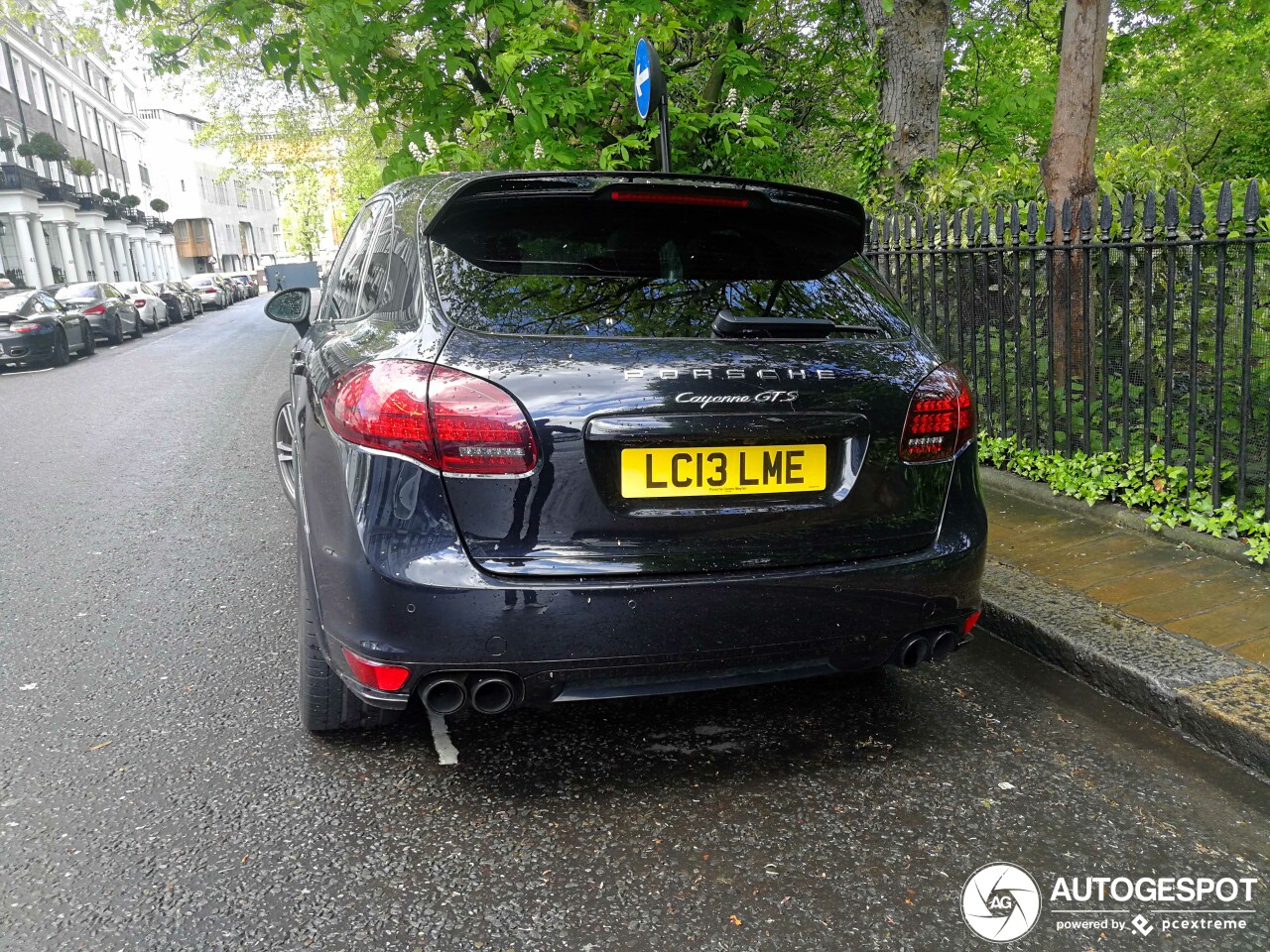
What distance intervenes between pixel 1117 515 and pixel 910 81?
483 cm

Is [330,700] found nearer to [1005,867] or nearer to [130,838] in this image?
[130,838]

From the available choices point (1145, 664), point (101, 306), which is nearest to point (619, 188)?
point (1145, 664)

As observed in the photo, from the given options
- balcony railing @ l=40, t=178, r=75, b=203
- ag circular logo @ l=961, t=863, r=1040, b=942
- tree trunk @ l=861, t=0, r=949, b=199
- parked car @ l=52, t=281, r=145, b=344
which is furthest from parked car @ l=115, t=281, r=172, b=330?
ag circular logo @ l=961, t=863, r=1040, b=942

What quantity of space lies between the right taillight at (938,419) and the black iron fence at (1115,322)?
6.46 ft

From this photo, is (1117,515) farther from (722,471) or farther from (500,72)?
(500,72)

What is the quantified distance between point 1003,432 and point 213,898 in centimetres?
482

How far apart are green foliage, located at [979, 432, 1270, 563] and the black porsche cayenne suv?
213cm

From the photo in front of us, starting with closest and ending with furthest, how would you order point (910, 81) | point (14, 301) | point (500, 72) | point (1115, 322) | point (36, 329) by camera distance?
point (1115, 322) < point (500, 72) < point (910, 81) < point (36, 329) < point (14, 301)

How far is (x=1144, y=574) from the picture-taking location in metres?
4.11

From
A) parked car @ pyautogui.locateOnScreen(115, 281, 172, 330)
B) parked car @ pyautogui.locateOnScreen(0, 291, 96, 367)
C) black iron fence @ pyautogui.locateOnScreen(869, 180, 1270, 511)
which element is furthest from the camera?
parked car @ pyautogui.locateOnScreen(115, 281, 172, 330)

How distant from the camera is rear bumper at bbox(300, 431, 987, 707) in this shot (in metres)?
2.36

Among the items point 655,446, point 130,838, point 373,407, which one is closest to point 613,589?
point 655,446

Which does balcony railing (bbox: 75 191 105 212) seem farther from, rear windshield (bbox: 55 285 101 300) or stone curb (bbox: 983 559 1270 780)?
stone curb (bbox: 983 559 1270 780)

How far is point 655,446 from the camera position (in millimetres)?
2428
